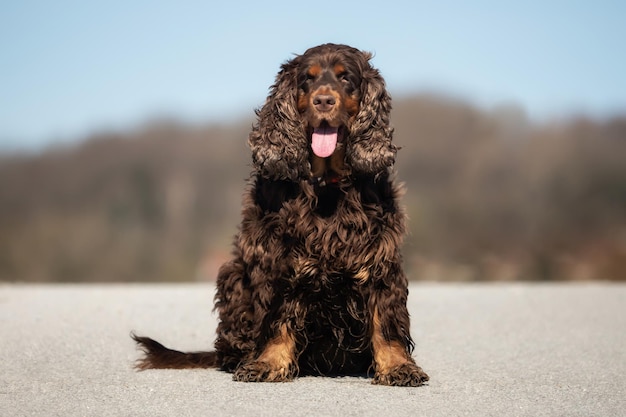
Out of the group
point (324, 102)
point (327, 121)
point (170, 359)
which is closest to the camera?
point (324, 102)

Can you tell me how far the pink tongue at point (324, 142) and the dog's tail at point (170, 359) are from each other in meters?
1.83

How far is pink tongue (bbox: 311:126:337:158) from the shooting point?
634 cm

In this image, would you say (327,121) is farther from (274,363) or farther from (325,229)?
(274,363)

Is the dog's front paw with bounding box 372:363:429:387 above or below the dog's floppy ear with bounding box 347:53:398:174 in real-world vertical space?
below

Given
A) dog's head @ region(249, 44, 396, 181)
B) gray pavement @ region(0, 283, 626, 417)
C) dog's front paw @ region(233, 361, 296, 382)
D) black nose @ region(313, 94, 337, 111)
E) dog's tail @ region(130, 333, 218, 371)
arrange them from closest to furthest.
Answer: gray pavement @ region(0, 283, 626, 417), black nose @ region(313, 94, 337, 111), dog's head @ region(249, 44, 396, 181), dog's front paw @ region(233, 361, 296, 382), dog's tail @ region(130, 333, 218, 371)

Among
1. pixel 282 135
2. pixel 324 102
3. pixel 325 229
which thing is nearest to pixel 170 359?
pixel 325 229

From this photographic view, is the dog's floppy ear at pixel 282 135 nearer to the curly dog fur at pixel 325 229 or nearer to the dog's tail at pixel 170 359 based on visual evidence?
the curly dog fur at pixel 325 229

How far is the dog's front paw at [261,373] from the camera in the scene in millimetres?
6520

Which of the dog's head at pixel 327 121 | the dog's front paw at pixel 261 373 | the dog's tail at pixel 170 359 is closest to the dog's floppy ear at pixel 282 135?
the dog's head at pixel 327 121

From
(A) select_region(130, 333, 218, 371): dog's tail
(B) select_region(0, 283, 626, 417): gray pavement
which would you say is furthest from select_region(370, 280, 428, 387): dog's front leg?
(A) select_region(130, 333, 218, 371): dog's tail

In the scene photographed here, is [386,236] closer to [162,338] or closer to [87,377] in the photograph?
[87,377]

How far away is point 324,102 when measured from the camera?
621cm

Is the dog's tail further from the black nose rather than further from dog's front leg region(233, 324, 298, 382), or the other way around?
the black nose

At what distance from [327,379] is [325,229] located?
44.0 inches
